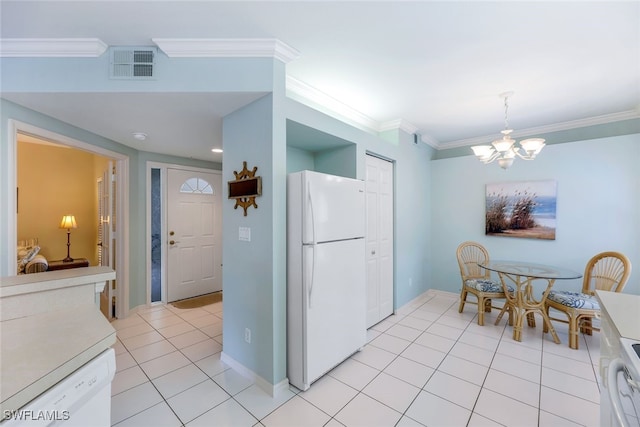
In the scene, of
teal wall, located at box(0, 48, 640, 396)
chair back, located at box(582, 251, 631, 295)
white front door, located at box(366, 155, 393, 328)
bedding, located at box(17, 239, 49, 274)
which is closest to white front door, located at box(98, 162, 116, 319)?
teal wall, located at box(0, 48, 640, 396)

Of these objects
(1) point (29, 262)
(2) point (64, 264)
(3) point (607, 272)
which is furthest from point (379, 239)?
(2) point (64, 264)

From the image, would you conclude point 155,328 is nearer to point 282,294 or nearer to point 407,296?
point 282,294

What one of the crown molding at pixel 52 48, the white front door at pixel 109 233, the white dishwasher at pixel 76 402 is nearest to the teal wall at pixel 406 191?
the crown molding at pixel 52 48

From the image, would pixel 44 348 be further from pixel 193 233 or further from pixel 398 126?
pixel 398 126

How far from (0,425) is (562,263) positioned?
497 centimetres

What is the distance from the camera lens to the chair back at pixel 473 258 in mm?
3719

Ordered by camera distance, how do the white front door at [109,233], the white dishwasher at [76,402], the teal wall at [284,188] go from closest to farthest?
1. the white dishwasher at [76,402]
2. the teal wall at [284,188]
3. the white front door at [109,233]

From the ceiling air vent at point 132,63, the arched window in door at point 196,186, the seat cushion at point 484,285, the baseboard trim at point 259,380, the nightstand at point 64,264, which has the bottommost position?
the baseboard trim at point 259,380

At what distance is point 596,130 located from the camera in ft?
11.2

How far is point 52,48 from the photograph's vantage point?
1889mm

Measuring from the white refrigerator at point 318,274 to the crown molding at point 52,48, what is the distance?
1.72 m

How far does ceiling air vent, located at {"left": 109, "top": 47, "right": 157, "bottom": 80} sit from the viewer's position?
6.33ft

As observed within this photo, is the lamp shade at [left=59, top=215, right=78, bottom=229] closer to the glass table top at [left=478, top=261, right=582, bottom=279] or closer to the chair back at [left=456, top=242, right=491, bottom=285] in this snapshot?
→ the chair back at [left=456, top=242, right=491, bottom=285]

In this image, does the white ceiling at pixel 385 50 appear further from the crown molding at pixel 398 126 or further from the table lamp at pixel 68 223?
the table lamp at pixel 68 223
